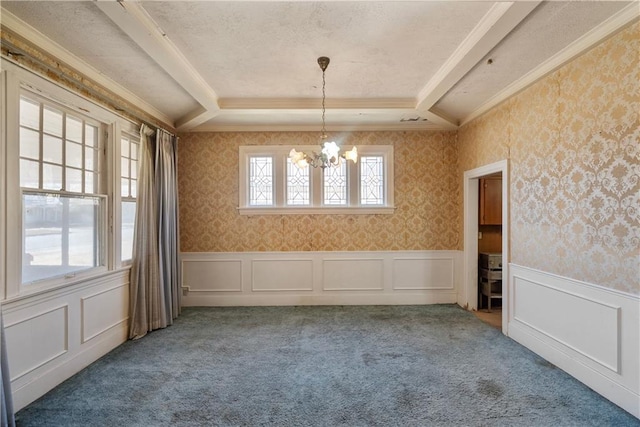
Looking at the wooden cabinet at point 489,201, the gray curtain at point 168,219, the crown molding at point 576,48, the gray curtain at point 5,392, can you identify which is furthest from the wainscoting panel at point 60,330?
the wooden cabinet at point 489,201

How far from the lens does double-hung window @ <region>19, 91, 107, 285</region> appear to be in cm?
229

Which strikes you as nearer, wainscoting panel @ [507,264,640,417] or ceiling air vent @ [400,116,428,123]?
wainscoting panel @ [507,264,640,417]

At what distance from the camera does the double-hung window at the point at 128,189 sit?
3344 mm

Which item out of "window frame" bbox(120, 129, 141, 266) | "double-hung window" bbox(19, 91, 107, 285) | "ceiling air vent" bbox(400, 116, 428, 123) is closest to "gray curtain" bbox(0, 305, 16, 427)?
"double-hung window" bbox(19, 91, 107, 285)

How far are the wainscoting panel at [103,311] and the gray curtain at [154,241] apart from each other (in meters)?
0.10

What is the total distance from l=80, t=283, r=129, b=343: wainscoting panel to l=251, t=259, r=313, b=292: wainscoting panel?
1726mm

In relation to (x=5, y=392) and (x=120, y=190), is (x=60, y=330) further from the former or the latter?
(x=120, y=190)

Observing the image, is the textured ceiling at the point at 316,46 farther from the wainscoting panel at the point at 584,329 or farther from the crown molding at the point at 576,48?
the wainscoting panel at the point at 584,329

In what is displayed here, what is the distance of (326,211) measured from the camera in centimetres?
461

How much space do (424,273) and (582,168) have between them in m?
2.60

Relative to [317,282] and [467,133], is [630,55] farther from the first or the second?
[317,282]

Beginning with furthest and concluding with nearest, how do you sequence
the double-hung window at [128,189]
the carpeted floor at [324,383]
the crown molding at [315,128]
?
the crown molding at [315,128]
the double-hung window at [128,189]
the carpeted floor at [324,383]

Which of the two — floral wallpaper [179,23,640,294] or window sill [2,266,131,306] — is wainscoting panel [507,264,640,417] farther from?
window sill [2,266,131,306]

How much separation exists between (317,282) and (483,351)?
92.7 inches
